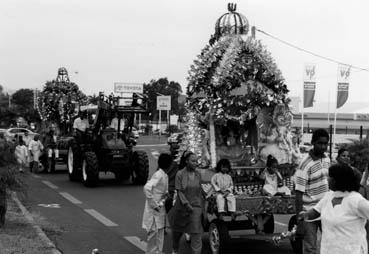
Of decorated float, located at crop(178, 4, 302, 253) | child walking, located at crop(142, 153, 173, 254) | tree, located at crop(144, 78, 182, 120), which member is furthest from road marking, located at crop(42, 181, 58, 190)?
tree, located at crop(144, 78, 182, 120)

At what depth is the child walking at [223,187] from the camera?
8.75 meters

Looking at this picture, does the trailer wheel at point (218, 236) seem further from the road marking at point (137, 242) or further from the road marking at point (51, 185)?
the road marking at point (51, 185)

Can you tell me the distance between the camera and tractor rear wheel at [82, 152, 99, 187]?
59.5ft

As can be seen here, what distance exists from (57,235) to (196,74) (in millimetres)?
3755

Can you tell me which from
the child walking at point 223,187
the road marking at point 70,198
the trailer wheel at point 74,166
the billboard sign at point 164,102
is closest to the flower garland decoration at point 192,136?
the child walking at point 223,187

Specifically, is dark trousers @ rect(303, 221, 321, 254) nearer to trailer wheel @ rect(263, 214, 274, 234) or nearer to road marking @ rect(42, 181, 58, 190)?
trailer wheel @ rect(263, 214, 274, 234)

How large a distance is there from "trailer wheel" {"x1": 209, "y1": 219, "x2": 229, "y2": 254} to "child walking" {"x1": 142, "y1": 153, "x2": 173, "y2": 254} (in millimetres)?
881

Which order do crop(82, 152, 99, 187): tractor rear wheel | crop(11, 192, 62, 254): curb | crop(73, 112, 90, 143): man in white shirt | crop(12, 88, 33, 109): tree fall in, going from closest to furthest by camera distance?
crop(11, 192, 62, 254): curb → crop(82, 152, 99, 187): tractor rear wheel → crop(73, 112, 90, 143): man in white shirt → crop(12, 88, 33, 109): tree

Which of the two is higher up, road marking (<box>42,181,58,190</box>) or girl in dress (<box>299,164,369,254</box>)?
girl in dress (<box>299,164,369,254</box>)

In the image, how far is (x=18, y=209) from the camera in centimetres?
1269

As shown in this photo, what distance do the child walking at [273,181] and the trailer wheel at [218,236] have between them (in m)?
1.12

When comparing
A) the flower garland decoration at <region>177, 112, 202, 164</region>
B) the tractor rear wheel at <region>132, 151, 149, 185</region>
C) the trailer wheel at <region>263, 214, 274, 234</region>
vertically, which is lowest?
the trailer wheel at <region>263, 214, 274, 234</region>

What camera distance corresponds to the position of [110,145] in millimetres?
18812

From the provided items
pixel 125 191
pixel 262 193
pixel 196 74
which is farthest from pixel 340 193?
pixel 125 191
